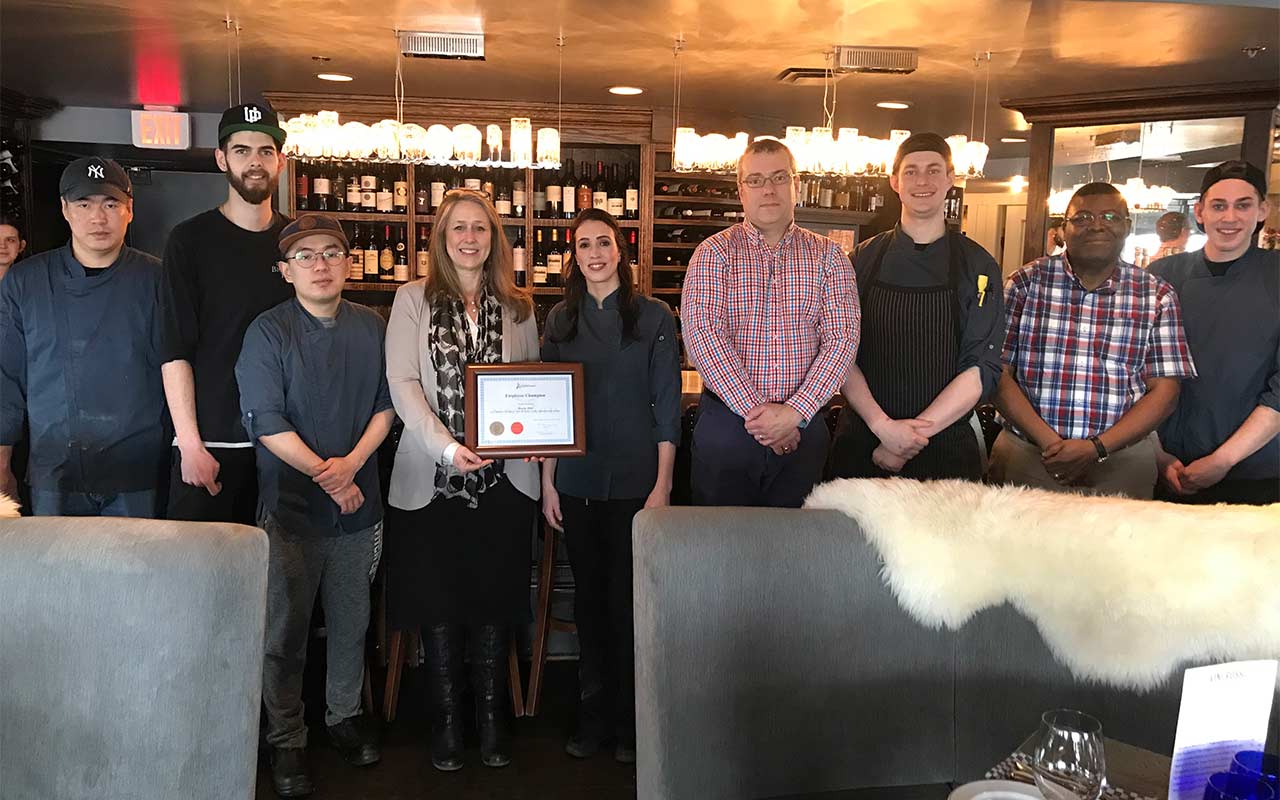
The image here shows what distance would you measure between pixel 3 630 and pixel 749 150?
6.88 feet

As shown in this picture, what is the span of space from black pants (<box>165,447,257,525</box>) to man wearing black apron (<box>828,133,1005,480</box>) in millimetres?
1736

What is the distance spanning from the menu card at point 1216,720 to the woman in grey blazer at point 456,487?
1.78 meters

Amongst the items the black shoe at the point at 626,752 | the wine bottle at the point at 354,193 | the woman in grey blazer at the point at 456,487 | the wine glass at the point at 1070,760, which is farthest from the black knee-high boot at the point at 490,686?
the wine bottle at the point at 354,193

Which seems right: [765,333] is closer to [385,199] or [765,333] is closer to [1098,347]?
[1098,347]

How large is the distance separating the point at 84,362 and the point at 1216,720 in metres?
2.78

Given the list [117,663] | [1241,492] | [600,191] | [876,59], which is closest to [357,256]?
[600,191]

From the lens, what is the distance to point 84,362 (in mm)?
2654

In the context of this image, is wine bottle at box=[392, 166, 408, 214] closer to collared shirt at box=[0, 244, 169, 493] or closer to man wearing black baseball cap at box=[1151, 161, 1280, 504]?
collared shirt at box=[0, 244, 169, 493]

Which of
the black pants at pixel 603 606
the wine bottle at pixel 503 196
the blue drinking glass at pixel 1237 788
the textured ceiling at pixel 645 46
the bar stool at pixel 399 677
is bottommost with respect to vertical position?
the bar stool at pixel 399 677

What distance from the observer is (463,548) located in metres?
2.65

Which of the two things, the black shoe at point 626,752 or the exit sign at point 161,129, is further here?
the exit sign at point 161,129

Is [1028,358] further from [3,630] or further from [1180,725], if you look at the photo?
[3,630]

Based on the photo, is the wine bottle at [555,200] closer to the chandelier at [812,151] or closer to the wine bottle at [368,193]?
the wine bottle at [368,193]

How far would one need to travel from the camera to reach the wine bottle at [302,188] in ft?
20.8
